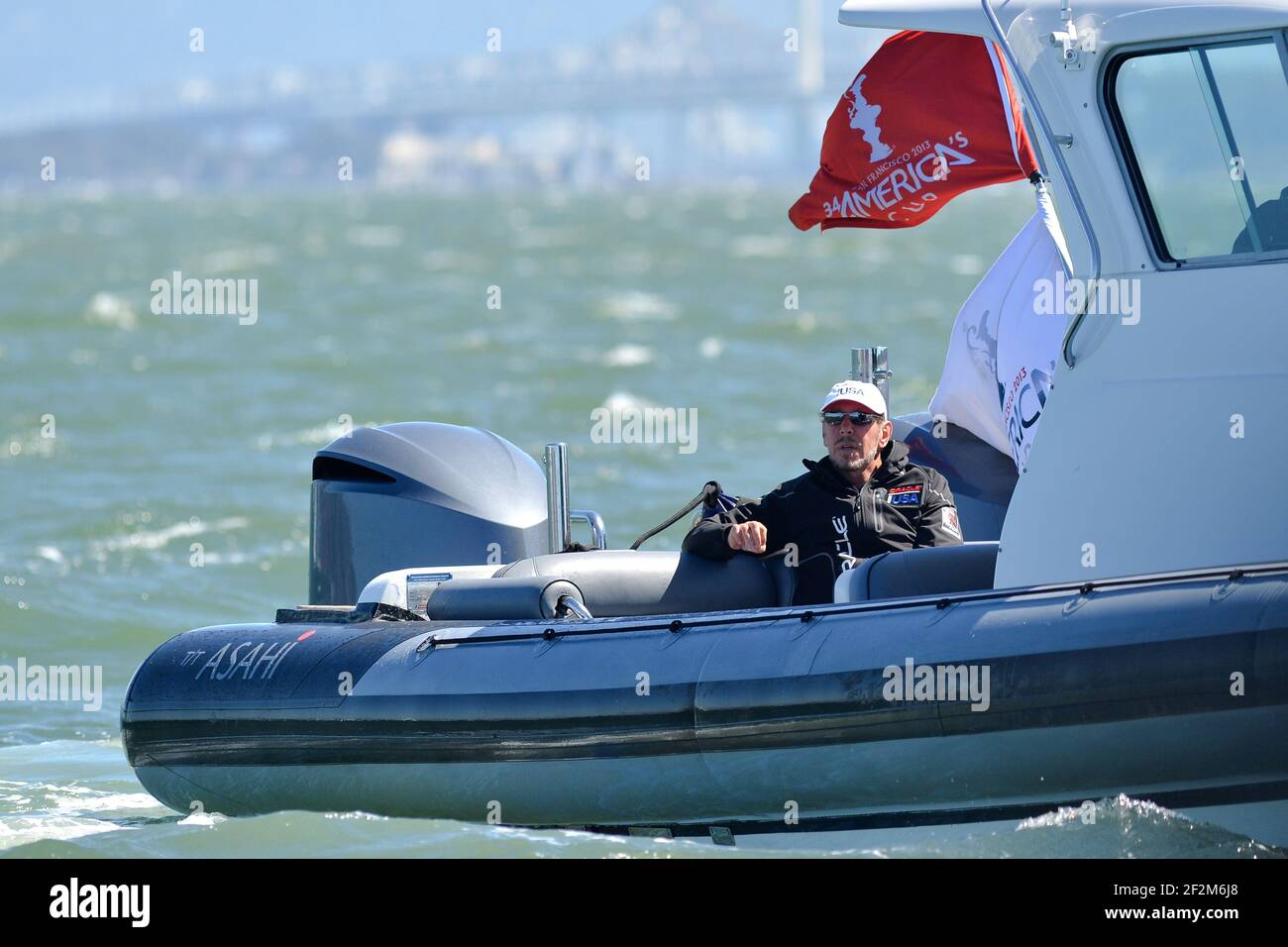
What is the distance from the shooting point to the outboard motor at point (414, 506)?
6297 millimetres

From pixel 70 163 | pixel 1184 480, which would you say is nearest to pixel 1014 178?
pixel 1184 480

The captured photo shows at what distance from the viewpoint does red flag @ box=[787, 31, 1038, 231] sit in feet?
18.6

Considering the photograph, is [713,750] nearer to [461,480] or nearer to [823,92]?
[461,480]

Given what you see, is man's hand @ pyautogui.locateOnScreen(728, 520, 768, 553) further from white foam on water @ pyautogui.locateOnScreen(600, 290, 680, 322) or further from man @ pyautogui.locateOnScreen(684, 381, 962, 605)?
white foam on water @ pyautogui.locateOnScreen(600, 290, 680, 322)

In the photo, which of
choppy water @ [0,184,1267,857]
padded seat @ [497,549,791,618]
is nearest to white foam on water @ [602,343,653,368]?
choppy water @ [0,184,1267,857]

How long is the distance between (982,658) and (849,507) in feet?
3.10

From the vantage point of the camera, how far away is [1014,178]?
5.84 metres

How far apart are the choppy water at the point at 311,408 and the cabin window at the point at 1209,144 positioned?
133 centimetres

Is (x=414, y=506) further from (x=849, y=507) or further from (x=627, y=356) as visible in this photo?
(x=627, y=356)

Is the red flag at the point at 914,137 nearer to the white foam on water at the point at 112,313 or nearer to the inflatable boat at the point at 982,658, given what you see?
the inflatable boat at the point at 982,658

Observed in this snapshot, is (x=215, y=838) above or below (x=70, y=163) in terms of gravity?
below

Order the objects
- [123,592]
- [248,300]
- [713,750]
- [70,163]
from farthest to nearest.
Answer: [70,163] → [248,300] → [123,592] → [713,750]

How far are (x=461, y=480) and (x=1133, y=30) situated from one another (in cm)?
253
